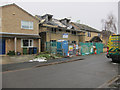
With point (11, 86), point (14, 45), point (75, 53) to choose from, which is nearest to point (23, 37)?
point (14, 45)

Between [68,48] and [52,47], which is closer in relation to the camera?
[68,48]

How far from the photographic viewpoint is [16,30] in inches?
640

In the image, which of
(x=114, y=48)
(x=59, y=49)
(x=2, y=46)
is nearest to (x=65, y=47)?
(x=59, y=49)

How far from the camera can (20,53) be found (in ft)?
52.0

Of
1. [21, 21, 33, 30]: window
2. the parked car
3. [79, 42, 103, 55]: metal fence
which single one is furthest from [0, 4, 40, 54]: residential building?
the parked car

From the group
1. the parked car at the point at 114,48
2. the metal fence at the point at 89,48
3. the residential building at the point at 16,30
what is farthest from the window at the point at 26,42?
the parked car at the point at 114,48

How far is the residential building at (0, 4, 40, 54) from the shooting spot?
595 inches

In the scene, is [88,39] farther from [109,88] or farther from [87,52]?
[109,88]

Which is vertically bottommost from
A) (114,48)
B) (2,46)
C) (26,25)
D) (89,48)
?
(89,48)

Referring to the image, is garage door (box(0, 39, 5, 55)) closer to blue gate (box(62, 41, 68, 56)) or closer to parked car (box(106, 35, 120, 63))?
blue gate (box(62, 41, 68, 56))

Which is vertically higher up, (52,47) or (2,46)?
(2,46)

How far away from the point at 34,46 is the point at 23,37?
2.72 m

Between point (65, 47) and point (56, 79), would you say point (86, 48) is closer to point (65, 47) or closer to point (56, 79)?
point (65, 47)

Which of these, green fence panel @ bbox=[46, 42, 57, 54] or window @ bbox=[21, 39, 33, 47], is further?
window @ bbox=[21, 39, 33, 47]
